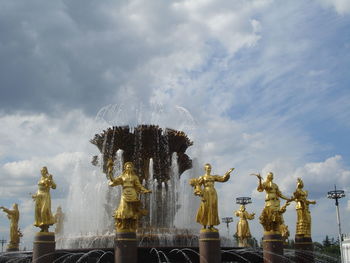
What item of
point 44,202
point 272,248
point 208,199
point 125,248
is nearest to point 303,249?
point 272,248

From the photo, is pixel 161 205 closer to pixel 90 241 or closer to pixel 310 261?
pixel 90 241

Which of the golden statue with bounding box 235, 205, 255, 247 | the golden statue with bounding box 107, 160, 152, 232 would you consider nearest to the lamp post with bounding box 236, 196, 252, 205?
the golden statue with bounding box 235, 205, 255, 247

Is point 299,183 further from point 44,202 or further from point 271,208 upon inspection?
point 44,202

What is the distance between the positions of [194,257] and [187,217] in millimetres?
4711

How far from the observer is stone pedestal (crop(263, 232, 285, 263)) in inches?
669

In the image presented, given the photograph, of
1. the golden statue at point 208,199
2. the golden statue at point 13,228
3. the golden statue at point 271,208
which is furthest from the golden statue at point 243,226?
the golden statue at point 13,228

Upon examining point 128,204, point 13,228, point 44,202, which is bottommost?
point 13,228

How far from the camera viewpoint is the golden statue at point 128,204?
1500cm

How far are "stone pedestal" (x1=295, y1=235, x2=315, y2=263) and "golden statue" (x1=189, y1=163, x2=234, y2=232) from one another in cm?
645

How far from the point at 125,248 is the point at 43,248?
3296 millimetres

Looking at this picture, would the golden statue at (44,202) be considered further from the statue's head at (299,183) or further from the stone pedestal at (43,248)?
the statue's head at (299,183)

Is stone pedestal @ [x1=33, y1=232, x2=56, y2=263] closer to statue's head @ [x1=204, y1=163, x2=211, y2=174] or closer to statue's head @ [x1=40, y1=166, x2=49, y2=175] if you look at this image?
statue's head @ [x1=40, y1=166, x2=49, y2=175]

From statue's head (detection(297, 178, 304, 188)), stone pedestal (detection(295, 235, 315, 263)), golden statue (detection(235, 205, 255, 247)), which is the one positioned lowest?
stone pedestal (detection(295, 235, 315, 263))

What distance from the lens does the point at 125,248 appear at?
1458cm
